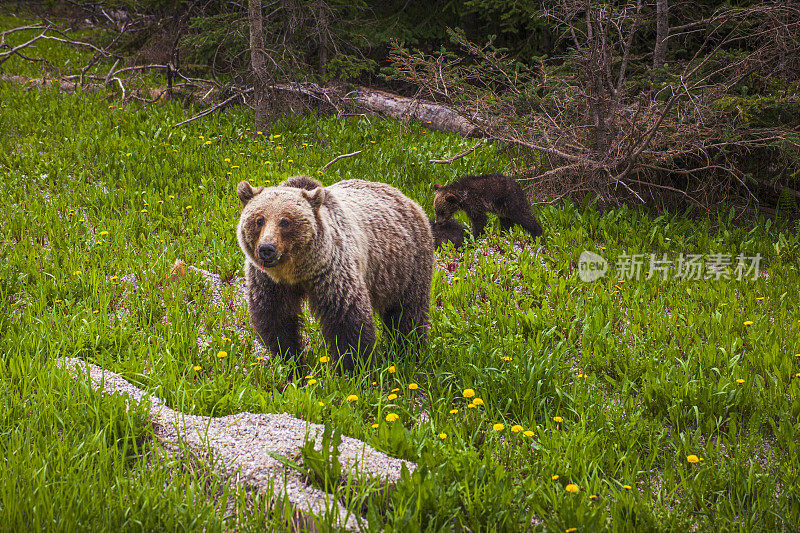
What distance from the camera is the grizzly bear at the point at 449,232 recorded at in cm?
712

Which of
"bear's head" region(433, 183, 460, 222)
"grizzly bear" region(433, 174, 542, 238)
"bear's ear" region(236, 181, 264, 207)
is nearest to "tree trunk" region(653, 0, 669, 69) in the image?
"grizzly bear" region(433, 174, 542, 238)

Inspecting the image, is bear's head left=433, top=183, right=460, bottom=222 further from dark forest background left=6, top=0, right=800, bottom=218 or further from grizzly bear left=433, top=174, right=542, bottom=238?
dark forest background left=6, top=0, right=800, bottom=218

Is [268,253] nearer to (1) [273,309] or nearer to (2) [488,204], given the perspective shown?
(1) [273,309]

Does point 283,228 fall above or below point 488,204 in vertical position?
above

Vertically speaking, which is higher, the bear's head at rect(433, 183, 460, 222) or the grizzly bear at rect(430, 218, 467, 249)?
the bear's head at rect(433, 183, 460, 222)

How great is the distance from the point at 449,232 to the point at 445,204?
14.5 inches

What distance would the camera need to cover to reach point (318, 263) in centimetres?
397

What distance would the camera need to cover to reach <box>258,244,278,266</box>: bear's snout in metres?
3.62

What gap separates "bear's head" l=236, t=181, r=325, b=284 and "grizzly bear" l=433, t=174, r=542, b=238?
3.49 m

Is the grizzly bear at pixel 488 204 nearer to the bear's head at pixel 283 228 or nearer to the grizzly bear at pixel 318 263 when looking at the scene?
the grizzly bear at pixel 318 263

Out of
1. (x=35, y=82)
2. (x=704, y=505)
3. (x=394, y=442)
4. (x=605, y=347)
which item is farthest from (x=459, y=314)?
(x=35, y=82)

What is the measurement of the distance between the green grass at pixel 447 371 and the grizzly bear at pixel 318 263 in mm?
276

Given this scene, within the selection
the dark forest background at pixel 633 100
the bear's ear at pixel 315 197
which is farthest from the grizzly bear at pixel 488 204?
the bear's ear at pixel 315 197

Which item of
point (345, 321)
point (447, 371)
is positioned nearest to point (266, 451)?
point (345, 321)
